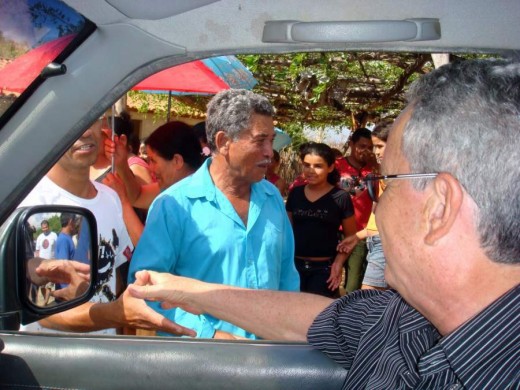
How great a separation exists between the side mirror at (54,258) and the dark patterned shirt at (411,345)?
2.21 ft

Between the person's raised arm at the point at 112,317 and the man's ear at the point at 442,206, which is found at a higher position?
the man's ear at the point at 442,206

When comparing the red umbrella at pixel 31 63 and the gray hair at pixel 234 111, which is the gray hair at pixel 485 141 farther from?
the gray hair at pixel 234 111

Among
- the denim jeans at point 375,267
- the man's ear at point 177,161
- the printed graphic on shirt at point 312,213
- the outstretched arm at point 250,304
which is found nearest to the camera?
the outstretched arm at point 250,304

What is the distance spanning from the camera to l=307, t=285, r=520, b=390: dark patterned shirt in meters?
1.26

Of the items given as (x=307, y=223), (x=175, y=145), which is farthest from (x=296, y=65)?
(x=175, y=145)

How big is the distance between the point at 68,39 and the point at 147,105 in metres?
11.2

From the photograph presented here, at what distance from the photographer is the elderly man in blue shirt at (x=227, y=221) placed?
2.66 m

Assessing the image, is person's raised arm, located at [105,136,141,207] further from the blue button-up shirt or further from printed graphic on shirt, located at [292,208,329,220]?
printed graphic on shirt, located at [292,208,329,220]

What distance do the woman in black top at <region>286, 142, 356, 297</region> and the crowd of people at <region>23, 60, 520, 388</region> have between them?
233 cm

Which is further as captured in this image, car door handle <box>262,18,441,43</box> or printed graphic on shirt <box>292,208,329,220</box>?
printed graphic on shirt <box>292,208,329,220</box>

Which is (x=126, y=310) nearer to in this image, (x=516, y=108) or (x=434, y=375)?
(x=434, y=375)

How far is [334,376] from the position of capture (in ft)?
5.75

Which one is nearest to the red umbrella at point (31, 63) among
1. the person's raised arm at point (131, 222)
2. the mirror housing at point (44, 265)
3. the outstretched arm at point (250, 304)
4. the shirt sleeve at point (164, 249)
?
the mirror housing at point (44, 265)

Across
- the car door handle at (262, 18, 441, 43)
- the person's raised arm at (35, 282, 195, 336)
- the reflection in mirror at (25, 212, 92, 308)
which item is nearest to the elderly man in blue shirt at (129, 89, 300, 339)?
the person's raised arm at (35, 282, 195, 336)
